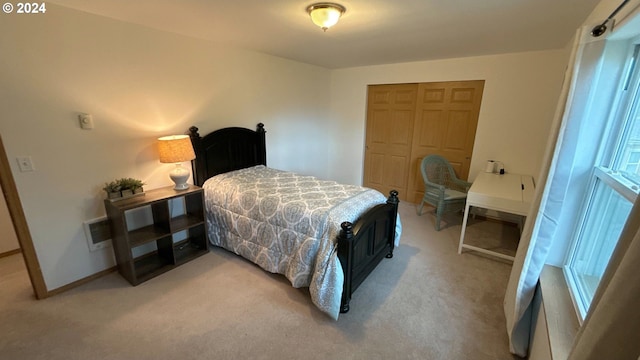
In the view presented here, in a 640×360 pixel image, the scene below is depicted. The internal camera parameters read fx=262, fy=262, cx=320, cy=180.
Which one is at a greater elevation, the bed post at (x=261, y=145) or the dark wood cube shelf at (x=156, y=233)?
the bed post at (x=261, y=145)

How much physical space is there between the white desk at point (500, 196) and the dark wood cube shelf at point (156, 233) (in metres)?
2.76

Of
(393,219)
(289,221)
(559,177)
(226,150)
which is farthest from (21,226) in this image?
(559,177)

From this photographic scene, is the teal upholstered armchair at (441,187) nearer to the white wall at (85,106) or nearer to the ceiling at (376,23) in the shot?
the ceiling at (376,23)

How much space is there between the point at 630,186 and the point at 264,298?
2278mm

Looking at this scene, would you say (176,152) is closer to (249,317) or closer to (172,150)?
(172,150)

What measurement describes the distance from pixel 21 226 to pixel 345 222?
2.46 meters

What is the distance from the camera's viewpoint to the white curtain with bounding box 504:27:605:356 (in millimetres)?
1342

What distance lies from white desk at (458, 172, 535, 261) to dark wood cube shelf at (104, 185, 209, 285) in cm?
276

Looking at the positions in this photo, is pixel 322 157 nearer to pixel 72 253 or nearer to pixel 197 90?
pixel 197 90

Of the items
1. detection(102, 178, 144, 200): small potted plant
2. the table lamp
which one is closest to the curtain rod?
the table lamp

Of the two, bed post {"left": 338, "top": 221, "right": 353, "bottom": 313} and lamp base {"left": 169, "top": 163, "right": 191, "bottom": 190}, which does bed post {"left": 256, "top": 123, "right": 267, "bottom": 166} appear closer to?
lamp base {"left": 169, "top": 163, "right": 191, "bottom": 190}

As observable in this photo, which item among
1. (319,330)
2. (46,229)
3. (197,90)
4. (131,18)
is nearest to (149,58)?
(131,18)

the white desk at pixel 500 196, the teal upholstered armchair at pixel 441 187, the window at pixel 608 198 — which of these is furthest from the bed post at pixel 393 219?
the window at pixel 608 198

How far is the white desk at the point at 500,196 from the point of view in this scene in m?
2.44
